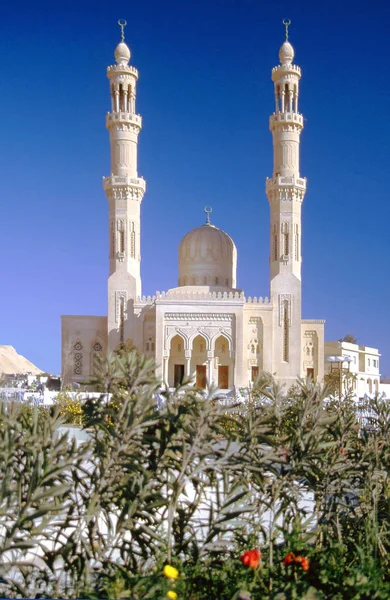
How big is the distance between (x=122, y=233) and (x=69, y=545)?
109ft

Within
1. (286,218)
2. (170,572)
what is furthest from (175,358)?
(170,572)

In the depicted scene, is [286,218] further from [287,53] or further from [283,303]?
[287,53]

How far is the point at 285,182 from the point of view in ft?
119

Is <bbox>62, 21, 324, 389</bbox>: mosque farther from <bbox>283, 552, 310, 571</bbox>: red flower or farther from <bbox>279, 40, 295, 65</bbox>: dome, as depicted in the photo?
<bbox>283, 552, 310, 571</bbox>: red flower

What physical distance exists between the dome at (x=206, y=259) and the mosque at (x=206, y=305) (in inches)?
91.7

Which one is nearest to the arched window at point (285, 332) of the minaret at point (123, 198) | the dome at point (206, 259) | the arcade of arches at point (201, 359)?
the arcade of arches at point (201, 359)

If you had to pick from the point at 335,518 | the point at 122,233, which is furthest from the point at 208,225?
the point at 335,518

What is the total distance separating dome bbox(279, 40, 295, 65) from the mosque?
0.17ft

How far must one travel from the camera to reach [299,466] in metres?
3.74

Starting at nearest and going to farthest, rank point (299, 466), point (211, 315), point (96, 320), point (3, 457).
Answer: point (3, 457) → point (299, 466) → point (211, 315) → point (96, 320)

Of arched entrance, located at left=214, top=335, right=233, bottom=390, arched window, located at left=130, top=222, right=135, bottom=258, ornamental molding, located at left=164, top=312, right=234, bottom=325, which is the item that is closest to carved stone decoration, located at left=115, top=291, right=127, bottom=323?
arched window, located at left=130, top=222, right=135, bottom=258

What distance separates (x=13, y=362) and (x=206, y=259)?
4199 cm

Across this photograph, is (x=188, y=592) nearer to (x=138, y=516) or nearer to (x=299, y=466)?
(x=138, y=516)

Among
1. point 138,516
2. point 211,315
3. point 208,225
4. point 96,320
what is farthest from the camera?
point 208,225
